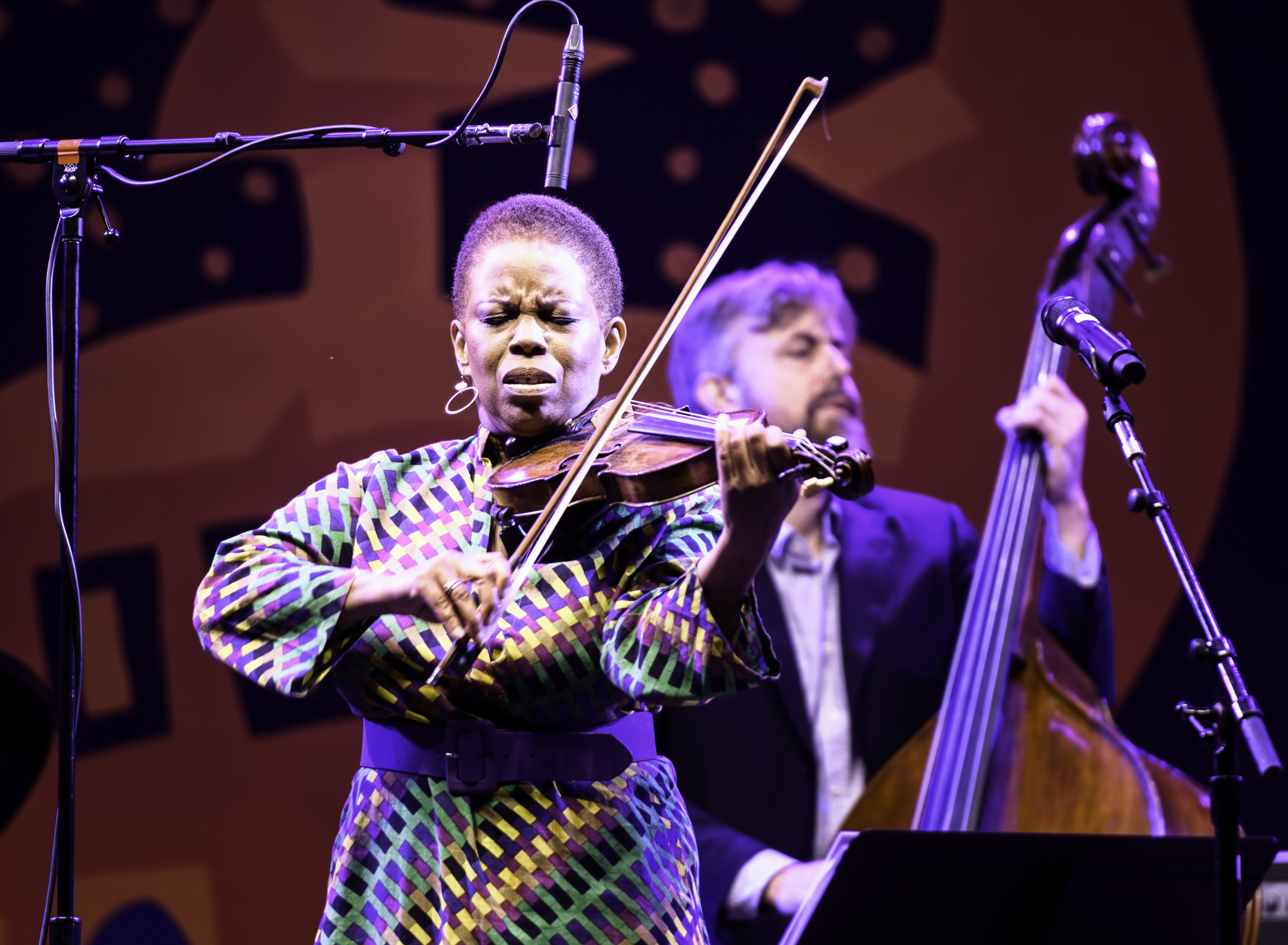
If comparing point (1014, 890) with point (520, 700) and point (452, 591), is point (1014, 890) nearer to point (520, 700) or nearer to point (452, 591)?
point (520, 700)

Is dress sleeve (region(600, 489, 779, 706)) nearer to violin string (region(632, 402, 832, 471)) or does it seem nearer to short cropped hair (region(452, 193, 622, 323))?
violin string (region(632, 402, 832, 471))

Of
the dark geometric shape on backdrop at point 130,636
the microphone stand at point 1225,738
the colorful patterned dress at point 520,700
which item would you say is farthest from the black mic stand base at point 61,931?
the dark geometric shape on backdrop at point 130,636

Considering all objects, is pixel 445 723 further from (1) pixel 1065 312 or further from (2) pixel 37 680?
(2) pixel 37 680

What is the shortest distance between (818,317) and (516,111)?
681 millimetres

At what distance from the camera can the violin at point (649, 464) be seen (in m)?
1.06

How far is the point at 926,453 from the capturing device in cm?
254

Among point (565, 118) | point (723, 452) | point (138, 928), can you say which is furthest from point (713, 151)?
point (138, 928)

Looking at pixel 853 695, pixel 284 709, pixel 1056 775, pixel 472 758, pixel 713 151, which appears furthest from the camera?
pixel 713 151

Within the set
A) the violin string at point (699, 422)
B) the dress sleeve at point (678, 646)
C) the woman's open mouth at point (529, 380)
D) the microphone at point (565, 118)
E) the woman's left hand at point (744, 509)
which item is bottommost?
the dress sleeve at point (678, 646)

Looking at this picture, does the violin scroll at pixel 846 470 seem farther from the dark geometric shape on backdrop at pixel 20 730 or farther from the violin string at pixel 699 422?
the dark geometric shape on backdrop at pixel 20 730

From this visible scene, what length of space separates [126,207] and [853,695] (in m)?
1.58

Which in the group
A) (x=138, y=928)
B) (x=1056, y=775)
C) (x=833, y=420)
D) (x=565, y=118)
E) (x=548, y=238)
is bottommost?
(x=138, y=928)

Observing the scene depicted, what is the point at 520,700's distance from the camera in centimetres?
114

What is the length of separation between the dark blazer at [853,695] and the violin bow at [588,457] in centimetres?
108
